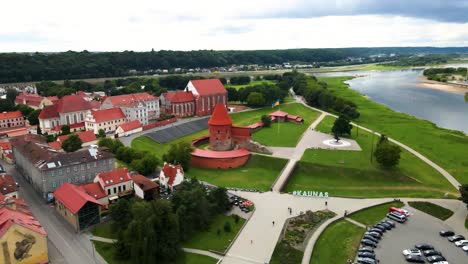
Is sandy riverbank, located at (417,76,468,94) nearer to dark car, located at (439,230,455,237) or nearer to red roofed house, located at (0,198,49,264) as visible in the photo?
dark car, located at (439,230,455,237)

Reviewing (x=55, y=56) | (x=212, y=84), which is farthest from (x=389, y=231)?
(x=55, y=56)

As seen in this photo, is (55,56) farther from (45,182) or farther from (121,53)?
(45,182)

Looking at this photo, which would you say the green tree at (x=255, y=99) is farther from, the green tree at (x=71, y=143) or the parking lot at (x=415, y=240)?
the parking lot at (x=415, y=240)

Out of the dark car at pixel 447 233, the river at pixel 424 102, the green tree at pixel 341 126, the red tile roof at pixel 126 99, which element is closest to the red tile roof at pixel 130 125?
the red tile roof at pixel 126 99

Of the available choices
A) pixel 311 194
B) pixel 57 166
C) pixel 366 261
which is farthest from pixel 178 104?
pixel 366 261

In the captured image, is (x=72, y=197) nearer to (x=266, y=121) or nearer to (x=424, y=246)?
(x=424, y=246)

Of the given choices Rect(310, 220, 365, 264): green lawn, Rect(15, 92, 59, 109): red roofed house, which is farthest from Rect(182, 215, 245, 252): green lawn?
Rect(15, 92, 59, 109): red roofed house
